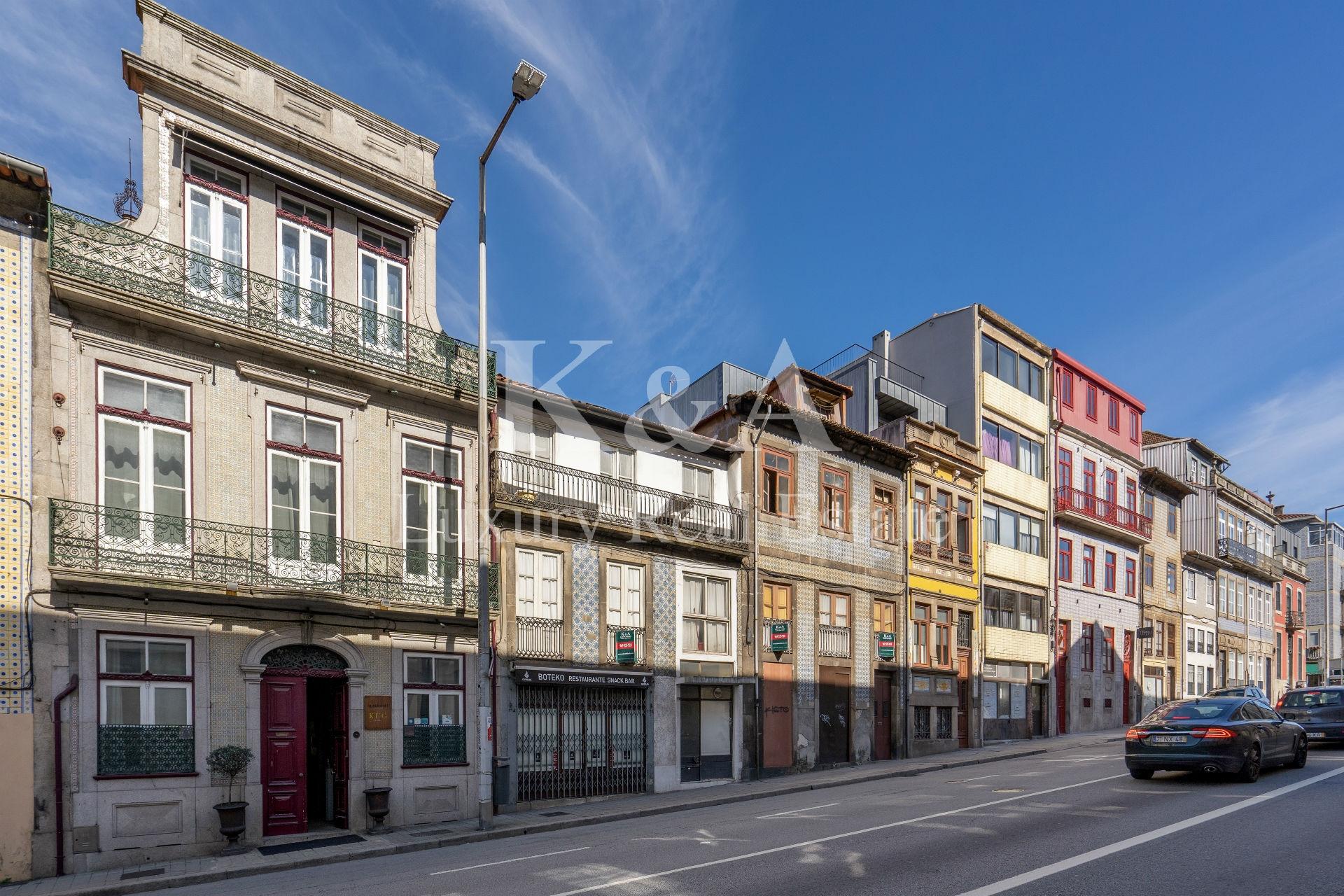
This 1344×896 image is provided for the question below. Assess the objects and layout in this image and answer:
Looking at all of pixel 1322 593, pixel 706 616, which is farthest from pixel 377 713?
pixel 1322 593

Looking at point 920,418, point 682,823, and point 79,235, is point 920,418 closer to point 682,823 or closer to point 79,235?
point 682,823

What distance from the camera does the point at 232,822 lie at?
1397 centimetres

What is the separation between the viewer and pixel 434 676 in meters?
17.5

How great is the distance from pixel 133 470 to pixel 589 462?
9.32m

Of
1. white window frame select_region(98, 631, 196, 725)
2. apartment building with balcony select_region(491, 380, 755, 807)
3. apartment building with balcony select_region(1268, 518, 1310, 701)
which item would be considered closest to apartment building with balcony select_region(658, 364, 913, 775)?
apartment building with balcony select_region(491, 380, 755, 807)

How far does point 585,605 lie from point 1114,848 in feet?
39.9

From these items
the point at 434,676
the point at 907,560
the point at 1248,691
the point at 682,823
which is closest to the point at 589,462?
the point at 434,676

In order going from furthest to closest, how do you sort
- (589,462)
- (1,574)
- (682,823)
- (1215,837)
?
(589,462) → (682,823) → (1,574) → (1215,837)

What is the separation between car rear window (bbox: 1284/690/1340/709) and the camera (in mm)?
21328

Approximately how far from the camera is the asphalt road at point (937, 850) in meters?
9.08

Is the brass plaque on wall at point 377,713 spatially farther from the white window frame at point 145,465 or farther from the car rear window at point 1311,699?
the car rear window at point 1311,699

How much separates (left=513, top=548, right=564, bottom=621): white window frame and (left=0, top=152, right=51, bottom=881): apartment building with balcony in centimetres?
849

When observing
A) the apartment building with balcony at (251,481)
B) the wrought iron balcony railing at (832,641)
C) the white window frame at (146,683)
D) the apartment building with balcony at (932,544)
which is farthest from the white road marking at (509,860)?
the apartment building with balcony at (932,544)

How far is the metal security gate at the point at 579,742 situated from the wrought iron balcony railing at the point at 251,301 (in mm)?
6810
